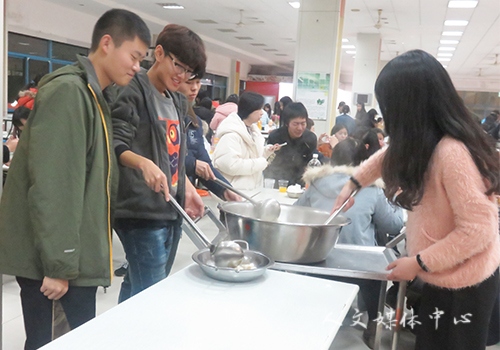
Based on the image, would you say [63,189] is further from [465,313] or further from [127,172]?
[465,313]

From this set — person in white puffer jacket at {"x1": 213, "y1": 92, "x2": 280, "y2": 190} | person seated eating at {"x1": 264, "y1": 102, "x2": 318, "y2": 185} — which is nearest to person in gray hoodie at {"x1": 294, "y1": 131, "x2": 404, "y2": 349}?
person in white puffer jacket at {"x1": 213, "y1": 92, "x2": 280, "y2": 190}

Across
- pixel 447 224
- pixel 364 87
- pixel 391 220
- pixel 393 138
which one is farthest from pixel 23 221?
pixel 364 87

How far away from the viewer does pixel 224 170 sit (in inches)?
118

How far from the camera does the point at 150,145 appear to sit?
5.21 feet

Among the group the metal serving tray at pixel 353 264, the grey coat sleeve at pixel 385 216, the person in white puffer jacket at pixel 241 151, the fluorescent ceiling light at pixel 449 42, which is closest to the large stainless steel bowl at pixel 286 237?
the metal serving tray at pixel 353 264

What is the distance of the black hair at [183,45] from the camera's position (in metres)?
1.59

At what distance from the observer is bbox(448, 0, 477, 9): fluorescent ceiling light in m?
6.98

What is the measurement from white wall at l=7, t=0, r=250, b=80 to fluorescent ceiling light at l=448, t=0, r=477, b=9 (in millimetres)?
6701

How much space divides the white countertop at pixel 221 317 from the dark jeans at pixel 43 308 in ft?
0.89

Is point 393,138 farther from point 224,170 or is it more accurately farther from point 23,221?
point 224,170

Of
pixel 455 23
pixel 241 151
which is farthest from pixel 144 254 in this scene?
pixel 455 23

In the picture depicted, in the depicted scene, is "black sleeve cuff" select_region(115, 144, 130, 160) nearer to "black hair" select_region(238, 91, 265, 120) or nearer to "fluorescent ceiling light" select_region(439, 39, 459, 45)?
"black hair" select_region(238, 91, 265, 120)

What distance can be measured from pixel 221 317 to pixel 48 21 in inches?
373

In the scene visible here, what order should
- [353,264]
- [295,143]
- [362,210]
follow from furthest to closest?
[295,143] < [362,210] < [353,264]
